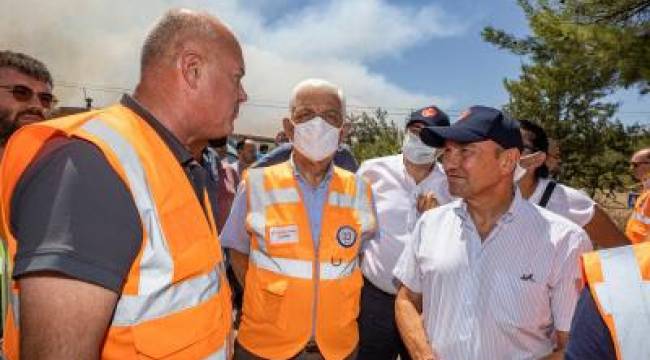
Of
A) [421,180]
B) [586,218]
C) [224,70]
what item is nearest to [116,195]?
[224,70]

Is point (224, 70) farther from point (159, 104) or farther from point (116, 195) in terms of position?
point (116, 195)

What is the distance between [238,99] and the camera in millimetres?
1816

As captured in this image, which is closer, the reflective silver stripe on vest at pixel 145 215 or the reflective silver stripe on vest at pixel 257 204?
the reflective silver stripe on vest at pixel 145 215

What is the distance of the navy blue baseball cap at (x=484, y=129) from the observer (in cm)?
261

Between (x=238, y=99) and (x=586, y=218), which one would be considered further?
(x=586, y=218)

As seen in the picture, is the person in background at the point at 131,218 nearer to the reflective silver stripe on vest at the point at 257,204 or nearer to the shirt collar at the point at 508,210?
the reflective silver stripe on vest at the point at 257,204

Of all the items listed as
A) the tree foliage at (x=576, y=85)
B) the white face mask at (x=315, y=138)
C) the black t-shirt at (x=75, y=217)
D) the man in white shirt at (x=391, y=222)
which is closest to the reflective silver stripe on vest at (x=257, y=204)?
the white face mask at (x=315, y=138)

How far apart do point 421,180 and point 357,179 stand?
773 millimetres

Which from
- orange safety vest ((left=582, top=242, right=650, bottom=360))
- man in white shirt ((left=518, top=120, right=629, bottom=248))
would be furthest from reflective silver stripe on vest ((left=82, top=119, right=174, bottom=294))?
man in white shirt ((left=518, top=120, right=629, bottom=248))

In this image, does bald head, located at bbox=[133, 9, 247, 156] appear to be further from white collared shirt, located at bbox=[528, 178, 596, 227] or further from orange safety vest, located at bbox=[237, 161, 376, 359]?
white collared shirt, located at bbox=[528, 178, 596, 227]

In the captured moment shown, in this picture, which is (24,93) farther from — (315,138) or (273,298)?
(273,298)

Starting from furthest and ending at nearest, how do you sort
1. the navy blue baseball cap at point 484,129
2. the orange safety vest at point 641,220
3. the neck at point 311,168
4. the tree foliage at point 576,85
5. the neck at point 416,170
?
the tree foliage at point 576,85 → the orange safety vest at point 641,220 → the neck at point 416,170 → the neck at point 311,168 → the navy blue baseball cap at point 484,129

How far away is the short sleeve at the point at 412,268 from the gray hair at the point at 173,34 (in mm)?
1501

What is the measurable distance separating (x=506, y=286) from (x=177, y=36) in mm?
1710
